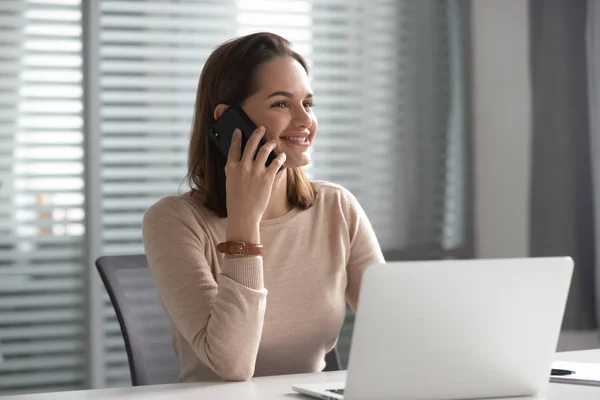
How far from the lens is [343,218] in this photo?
6.53 ft

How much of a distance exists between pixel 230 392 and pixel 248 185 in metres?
0.51

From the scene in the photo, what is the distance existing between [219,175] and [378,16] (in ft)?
6.06

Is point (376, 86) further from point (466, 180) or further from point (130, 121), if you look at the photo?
point (130, 121)

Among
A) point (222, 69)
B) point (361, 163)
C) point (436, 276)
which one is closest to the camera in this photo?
point (436, 276)

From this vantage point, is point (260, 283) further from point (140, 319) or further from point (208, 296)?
point (140, 319)

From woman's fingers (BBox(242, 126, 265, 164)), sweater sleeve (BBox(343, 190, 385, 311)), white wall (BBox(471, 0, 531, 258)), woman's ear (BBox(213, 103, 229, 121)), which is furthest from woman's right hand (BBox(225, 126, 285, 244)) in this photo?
white wall (BBox(471, 0, 531, 258))

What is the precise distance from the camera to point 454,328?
113cm

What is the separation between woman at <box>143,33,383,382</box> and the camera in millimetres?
1658

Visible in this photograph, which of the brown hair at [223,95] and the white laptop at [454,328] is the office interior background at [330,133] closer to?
the brown hair at [223,95]

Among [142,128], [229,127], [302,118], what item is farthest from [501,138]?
[229,127]

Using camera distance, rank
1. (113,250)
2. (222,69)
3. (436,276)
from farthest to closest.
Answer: (113,250) → (222,69) → (436,276)

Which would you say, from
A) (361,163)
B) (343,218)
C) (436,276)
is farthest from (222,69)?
(361,163)

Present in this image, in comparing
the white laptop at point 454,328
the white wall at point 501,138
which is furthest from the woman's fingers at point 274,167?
the white wall at point 501,138

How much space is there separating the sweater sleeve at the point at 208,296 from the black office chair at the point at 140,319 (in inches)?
4.9
